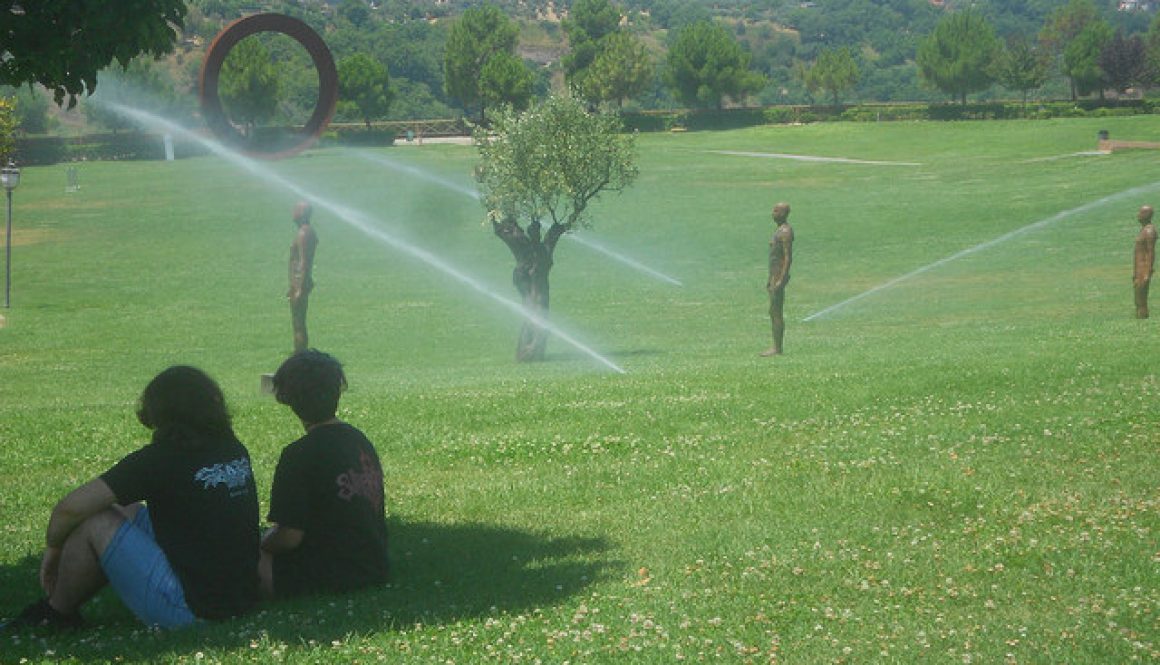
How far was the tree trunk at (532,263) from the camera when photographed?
25328mm

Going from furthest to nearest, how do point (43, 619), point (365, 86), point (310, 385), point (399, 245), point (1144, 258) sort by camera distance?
point (365, 86)
point (399, 245)
point (1144, 258)
point (310, 385)
point (43, 619)

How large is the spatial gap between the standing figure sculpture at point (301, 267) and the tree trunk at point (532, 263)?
3.20 meters

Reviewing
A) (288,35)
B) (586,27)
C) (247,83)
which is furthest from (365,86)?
(288,35)

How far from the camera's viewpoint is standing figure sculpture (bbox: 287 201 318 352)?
24.7m

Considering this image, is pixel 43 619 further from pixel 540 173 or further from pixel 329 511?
pixel 540 173

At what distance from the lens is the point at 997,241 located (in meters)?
51.6

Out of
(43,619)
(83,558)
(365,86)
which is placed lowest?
(43,619)

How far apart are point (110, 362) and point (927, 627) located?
83.1 feet

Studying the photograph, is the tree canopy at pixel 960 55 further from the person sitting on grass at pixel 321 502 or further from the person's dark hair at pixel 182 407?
the person's dark hair at pixel 182 407

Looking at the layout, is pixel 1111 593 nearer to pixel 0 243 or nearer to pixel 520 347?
pixel 520 347

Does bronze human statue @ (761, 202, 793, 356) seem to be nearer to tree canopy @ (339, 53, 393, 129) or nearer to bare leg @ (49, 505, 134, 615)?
bare leg @ (49, 505, 134, 615)

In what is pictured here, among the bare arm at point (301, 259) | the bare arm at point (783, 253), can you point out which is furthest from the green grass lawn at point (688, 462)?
the bare arm at point (301, 259)

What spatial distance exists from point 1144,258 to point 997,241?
2398 centimetres

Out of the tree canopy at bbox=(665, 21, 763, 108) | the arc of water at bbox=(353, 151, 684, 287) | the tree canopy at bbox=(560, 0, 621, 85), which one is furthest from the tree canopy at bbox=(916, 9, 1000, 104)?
the arc of water at bbox=(353, 151, 684, 287)
